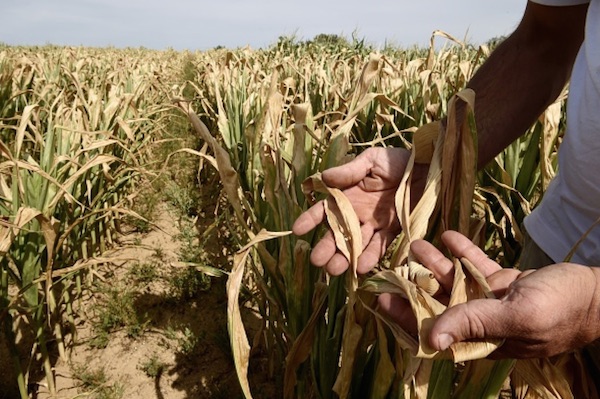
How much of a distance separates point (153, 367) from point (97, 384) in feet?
0.70

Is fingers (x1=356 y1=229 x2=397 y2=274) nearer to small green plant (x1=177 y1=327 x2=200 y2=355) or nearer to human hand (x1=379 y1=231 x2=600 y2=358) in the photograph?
human hand (x1=379 y1=231 x2=600 y2=358)

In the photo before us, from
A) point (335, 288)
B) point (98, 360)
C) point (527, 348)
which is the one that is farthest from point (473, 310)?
point (98, 360)

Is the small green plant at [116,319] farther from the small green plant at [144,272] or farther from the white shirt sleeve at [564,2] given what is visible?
the white shirt sleeve at [564,2]

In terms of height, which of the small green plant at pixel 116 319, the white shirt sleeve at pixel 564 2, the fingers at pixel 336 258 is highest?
the white shirt sleeve at pixel 564 2

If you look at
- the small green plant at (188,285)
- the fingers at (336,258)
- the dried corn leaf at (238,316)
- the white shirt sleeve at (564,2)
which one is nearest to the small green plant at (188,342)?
the small green plant at (188,285)

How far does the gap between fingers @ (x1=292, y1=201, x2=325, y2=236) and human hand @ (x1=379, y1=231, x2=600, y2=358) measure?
254mm

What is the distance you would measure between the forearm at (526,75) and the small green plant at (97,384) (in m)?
1.54

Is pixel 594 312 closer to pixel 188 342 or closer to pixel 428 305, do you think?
pixel 428 305

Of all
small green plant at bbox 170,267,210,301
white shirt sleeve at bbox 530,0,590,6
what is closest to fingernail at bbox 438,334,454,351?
white shirt sleeve at bbox 530,0,590,6

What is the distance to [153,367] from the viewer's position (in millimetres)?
1955

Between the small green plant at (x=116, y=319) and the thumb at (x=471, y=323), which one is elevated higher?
the thumb at (x=471, y=323)

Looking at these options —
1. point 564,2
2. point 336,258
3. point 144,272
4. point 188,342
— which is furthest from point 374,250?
point 144,272

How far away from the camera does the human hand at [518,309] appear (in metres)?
0.60

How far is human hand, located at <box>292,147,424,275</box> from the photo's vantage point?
986 mm
